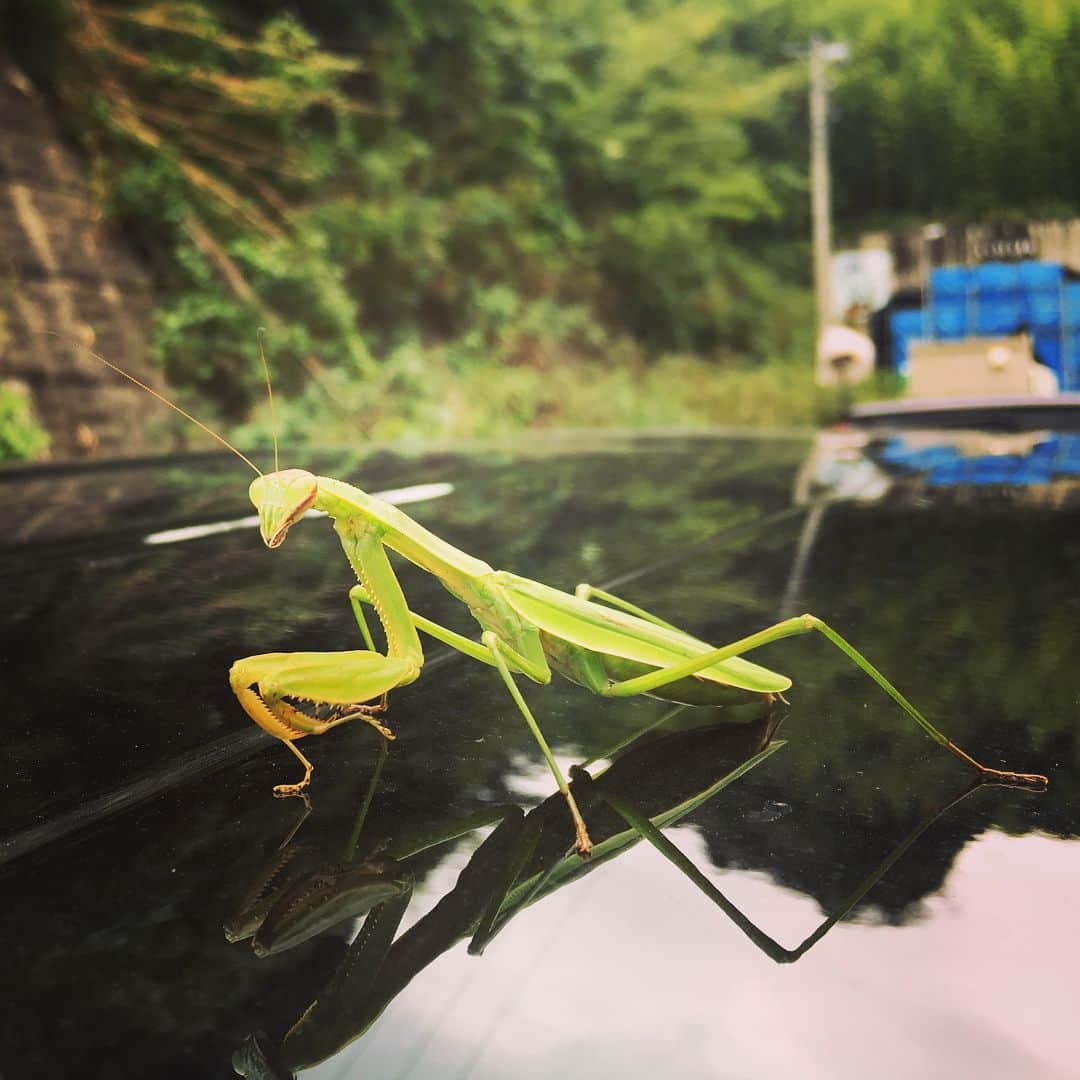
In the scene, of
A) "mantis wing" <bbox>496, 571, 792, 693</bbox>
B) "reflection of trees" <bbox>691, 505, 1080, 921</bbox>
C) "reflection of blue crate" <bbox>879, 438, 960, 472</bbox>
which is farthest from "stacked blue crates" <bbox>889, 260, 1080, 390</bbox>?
"mantis wing" <bbox>496, 571, 792, 693</bbox>

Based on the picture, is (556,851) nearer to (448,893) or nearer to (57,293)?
(448,893)

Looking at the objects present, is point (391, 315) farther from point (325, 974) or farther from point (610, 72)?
point (325, 974)

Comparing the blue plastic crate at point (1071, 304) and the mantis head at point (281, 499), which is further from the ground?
the mantis head at point (281, 499)

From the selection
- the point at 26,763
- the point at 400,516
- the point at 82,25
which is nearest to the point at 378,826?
the point at 26,763

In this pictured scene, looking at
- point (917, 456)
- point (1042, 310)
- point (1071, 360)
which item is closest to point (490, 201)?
point (1042, 310)

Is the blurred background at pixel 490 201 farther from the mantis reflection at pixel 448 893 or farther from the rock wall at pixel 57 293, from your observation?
the mantis reflection at pixel 448 893

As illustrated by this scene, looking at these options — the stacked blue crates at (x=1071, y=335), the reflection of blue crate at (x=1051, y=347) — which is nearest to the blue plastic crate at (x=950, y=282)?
the reflection of blue crate at (x=1051, y=347)

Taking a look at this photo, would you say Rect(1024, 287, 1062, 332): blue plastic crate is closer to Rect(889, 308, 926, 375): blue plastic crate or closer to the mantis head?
Rect(889, 308, 926, 375): blue plastic crate
